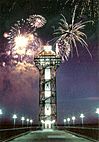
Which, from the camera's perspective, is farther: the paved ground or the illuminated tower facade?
the illuminated tower facade

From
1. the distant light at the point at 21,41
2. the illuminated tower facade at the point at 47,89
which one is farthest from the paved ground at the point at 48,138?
the distant light at the point at 21,41

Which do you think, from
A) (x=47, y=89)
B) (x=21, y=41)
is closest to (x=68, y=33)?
(x=21, y=41)

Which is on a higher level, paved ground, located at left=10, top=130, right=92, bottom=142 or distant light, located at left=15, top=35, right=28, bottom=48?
distant light, located at left=15, top=35, right=28, bottom=48

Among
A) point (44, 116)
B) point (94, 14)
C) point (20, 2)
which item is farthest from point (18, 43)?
point (44, 116)

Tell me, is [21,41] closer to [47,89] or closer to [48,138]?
[48,138]

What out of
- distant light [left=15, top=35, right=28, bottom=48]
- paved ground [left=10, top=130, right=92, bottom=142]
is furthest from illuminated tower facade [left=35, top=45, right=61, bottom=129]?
distant light [left=15, top=35, right=28, bottom=48]

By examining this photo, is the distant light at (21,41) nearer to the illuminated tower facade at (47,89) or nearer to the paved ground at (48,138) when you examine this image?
the illuminated tower facade at (47,89)

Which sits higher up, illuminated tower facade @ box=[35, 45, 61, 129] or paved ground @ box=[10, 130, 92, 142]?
illuminated tower facade @ box=[35, 45, 61, 129]

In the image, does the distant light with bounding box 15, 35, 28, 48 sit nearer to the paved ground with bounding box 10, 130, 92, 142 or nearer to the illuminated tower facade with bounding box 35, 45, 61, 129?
the illuminated tower facade with bounding box 35, 45, 61, 129
